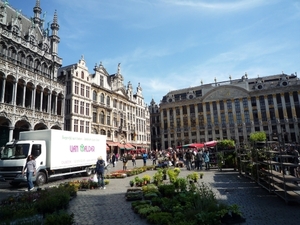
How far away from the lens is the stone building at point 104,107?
127ft

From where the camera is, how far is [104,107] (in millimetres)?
46219

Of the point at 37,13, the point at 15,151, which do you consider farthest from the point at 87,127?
the point at 15,151

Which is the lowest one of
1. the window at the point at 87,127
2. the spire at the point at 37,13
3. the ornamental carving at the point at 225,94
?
the window at the point at 87,127

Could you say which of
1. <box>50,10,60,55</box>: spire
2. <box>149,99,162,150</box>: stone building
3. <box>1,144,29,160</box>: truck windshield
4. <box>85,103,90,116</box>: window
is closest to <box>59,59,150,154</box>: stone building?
<box>85,103,90,116</box>: window

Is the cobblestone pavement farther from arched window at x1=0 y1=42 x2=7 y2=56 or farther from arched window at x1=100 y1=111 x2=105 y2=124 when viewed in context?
arched window at x1=100 y1=111 x2=105 y2=124

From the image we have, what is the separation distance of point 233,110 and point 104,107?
127 feet

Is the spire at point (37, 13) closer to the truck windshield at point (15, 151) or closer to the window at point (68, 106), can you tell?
the window at point (68, 106)

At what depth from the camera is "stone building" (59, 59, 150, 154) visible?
127 ft

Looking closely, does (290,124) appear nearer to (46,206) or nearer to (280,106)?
(280,106)

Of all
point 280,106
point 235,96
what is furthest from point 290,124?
point 235,96

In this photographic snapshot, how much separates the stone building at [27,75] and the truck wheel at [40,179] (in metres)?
12.5

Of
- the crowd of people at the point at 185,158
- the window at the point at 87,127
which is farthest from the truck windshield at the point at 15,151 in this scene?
the window at the point at 87,127

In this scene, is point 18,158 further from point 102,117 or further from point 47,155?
point 102,117

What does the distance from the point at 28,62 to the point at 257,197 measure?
101ft
